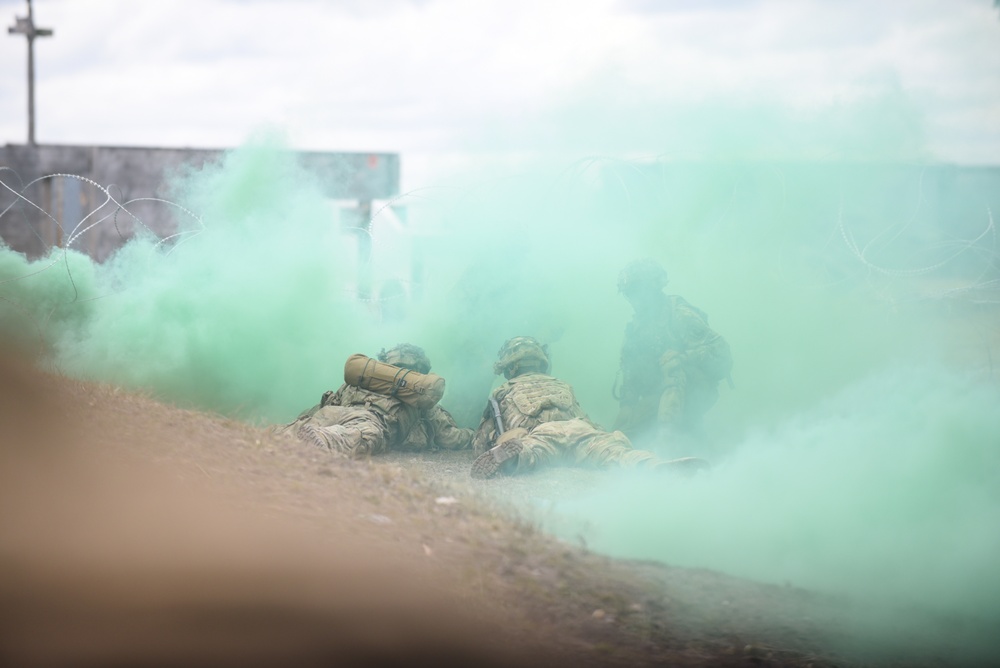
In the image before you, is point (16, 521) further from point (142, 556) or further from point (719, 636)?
point (719, 636)

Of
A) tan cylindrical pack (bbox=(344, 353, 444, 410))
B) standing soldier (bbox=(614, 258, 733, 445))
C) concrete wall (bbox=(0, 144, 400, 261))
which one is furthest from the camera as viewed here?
concrete wall (bbox=(0, 144, 400, 261))

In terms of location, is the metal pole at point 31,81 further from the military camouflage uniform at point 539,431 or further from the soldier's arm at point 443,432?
the military camouflage uniform at point 539,431

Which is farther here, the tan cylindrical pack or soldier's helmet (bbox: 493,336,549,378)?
soldier's helmet (bbox: 493,336,549,378)

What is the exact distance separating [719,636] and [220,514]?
8.83 ft

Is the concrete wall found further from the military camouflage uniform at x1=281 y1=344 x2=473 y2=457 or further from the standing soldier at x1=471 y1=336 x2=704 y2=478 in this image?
the standing soldier at x1=471 y1=336 x2=704 y2=478

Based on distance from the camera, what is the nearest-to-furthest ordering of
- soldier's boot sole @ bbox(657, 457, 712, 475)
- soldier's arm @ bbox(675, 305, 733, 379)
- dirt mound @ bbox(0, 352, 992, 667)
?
dirt mound @ bbox(0, 352, 992, 667), soldier's boot sole @ bbox(657, 457, 712, 475), soldier's arm @ bbox(675, 305, 733, 379)

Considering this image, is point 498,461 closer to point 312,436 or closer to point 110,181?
Result: point 312,436

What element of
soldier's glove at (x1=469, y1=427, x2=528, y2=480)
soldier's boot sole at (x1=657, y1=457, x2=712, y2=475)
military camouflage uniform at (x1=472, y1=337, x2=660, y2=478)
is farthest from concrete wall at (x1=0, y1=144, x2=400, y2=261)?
soldier's boot sole at (x1=657, y1=457, x2=712, y2=475)

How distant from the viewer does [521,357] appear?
10.4 m

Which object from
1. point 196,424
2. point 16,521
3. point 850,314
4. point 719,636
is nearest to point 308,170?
point 850,314

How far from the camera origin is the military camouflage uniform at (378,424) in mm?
9203

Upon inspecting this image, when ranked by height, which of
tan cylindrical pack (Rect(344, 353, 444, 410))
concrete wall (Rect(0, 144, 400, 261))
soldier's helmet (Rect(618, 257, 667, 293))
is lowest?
tan cylindrical pack (Rect(344, 353, 444, 410))

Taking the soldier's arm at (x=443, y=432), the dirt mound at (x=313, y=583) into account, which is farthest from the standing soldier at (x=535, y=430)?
the dirt mound at (x=313, y=583)

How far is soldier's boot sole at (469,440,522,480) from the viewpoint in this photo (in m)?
8.49
